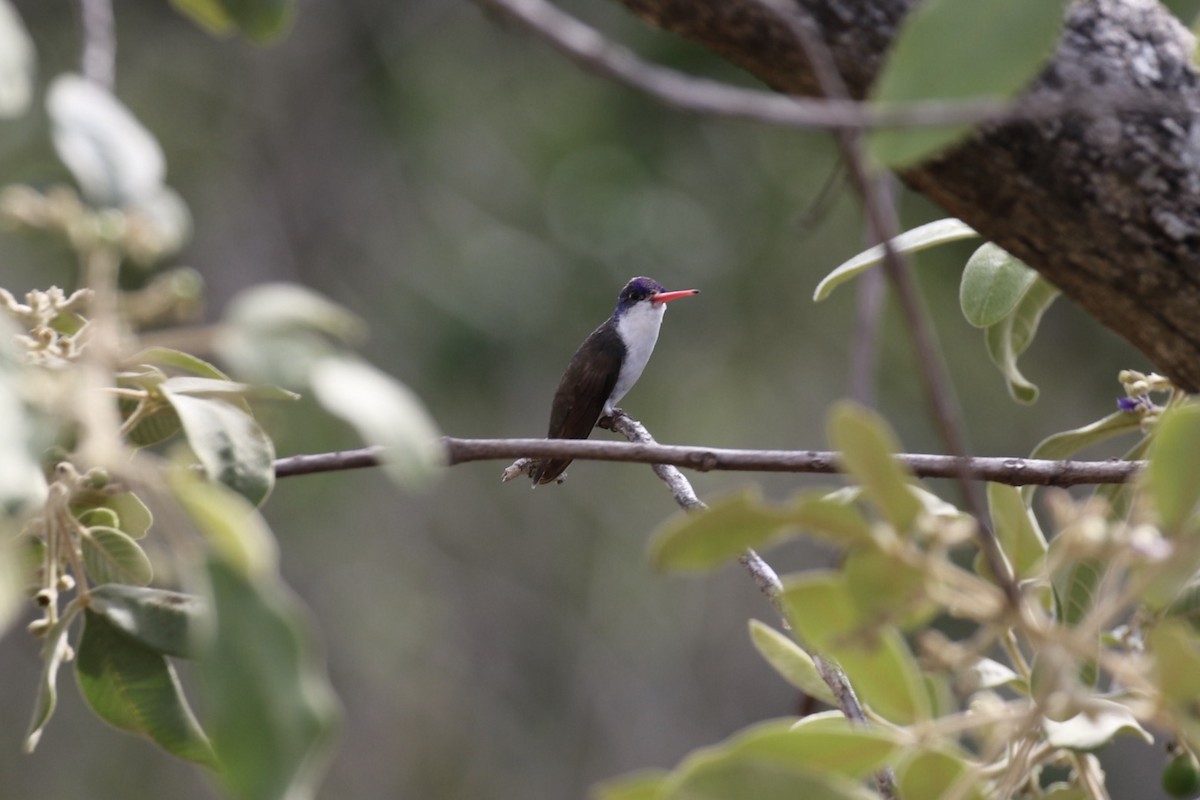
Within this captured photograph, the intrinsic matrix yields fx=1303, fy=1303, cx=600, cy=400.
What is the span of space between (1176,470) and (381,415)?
1.65 feet

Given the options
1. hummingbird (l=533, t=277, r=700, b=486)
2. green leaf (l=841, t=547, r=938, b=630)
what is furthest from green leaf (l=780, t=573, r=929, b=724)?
hummingbird (l=533, t=277, r=700, b=486)

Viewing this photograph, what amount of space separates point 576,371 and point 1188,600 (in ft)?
7.83

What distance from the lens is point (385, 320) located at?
9992 millimetres

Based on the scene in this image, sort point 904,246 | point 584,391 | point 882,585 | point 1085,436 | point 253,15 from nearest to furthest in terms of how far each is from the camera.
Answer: point 882,585 → point 253,15 → point 904,246 → point 1085,436 → point 584,391

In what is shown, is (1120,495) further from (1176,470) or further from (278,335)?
(278,335)

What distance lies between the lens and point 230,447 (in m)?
1.07

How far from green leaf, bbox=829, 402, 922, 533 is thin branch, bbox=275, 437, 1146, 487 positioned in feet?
1.58

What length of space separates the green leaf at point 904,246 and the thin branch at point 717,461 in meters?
0.21

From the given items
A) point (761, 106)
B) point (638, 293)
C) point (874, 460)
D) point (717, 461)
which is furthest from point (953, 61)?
point (638, 293)

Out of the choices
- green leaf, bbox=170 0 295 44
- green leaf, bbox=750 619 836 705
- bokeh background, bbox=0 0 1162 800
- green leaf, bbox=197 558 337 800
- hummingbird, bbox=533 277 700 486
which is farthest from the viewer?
bokeh background, bbox=0 0 1162 800

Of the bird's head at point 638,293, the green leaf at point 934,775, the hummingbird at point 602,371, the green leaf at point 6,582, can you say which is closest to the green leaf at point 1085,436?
the green leaf at point 934,775

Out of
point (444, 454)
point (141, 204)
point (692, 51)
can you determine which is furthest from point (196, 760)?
point (692, 51)

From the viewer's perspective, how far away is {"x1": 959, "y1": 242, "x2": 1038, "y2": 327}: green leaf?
1.60 m

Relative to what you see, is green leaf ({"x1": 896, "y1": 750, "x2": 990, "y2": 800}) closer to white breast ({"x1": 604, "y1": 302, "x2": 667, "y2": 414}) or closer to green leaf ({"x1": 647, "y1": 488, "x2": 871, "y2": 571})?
green leaf ({"x1": 647, "y1": 488, "x2": 871, "y2": 571})
